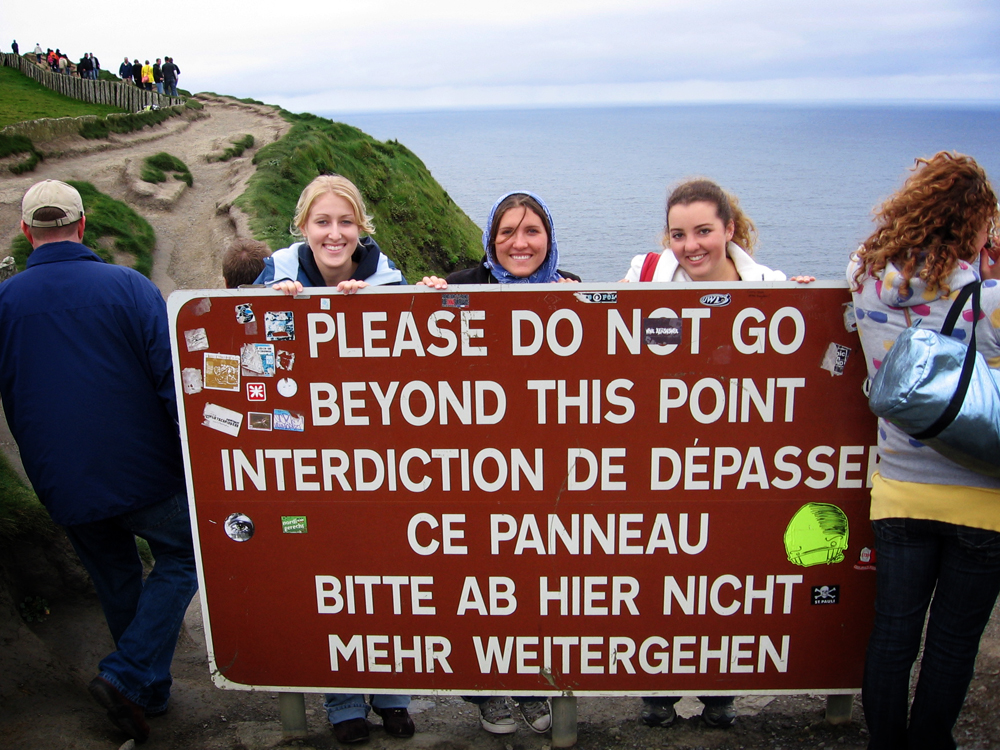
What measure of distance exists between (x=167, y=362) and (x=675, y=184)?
7.53 ft

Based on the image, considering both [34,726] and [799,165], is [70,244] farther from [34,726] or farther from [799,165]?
[799,165]

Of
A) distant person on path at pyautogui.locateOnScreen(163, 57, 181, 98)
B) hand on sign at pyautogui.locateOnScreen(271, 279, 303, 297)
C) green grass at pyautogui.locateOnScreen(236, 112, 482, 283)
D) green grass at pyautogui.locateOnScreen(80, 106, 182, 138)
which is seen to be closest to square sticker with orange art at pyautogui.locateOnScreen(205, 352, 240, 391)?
hand on sign at pyautogui.locateOnScreen(271, 279, 303, 297)

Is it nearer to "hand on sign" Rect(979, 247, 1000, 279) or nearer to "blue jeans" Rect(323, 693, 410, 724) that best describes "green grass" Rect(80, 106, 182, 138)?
"blue jeans" Rect(323, 693, 410, 724)

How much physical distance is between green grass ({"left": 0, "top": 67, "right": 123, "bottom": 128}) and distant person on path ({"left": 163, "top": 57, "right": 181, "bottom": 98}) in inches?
229

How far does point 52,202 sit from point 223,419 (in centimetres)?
119

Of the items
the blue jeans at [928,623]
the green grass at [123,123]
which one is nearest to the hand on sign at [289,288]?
the blue jeans at [928,623]

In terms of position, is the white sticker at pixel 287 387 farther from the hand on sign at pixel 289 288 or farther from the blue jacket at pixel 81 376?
the blue jacket at pixel 81 376

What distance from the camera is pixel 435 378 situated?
3047 millimetres

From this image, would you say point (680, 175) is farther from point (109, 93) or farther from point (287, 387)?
point (109, 93)

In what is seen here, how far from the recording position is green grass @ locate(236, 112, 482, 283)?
65.5 feet

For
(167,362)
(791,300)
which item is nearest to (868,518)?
(791,300)

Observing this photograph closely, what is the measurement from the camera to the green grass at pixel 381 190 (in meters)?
20.0

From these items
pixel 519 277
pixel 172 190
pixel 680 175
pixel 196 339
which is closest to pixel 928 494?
pixel 519 277

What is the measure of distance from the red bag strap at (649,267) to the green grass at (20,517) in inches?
134
